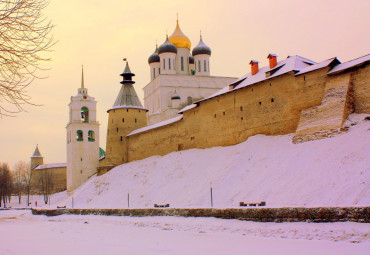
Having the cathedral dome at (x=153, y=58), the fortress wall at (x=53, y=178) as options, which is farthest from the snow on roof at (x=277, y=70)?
the fortress wall at (x=53, y=178)

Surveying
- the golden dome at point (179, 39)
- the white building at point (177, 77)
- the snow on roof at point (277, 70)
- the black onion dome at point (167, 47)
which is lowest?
the snow on roof at point (277, 70)

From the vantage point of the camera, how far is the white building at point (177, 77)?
46.8 metres

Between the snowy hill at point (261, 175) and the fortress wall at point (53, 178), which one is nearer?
the snowy hill at point (261, 175)

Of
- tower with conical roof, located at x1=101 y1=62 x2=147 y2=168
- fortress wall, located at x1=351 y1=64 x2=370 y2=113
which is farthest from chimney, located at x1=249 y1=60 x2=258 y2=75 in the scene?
tower with conical roof, located at x1=101 y1=62 x2=147 y2=168

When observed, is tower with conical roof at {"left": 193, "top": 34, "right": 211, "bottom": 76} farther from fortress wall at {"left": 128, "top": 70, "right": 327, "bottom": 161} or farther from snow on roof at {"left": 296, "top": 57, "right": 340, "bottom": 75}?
snow on roof at {"left": 296, "top": 57, "right": 340, "bottom": 75}

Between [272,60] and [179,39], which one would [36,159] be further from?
[272,60]

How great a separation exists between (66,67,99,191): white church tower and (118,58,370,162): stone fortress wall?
1069 cm

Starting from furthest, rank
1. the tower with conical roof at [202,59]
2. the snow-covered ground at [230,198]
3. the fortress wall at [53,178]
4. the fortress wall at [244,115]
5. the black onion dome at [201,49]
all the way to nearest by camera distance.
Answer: the black onion dome at [201,49] → the tower with conical roof at [202,59] → the fortress wall at [53,178] → the fortress wall at [244,115] → the snow-covered ground at [230,198]

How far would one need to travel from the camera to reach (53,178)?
162 ft

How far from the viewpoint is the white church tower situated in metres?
39.2

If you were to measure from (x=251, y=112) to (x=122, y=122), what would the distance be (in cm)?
1513

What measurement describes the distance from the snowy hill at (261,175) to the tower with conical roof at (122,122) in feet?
17.4

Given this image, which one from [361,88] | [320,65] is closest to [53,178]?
[320,65]

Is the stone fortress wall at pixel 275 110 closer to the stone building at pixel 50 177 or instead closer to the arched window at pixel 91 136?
the arched window at pixel 91 136
